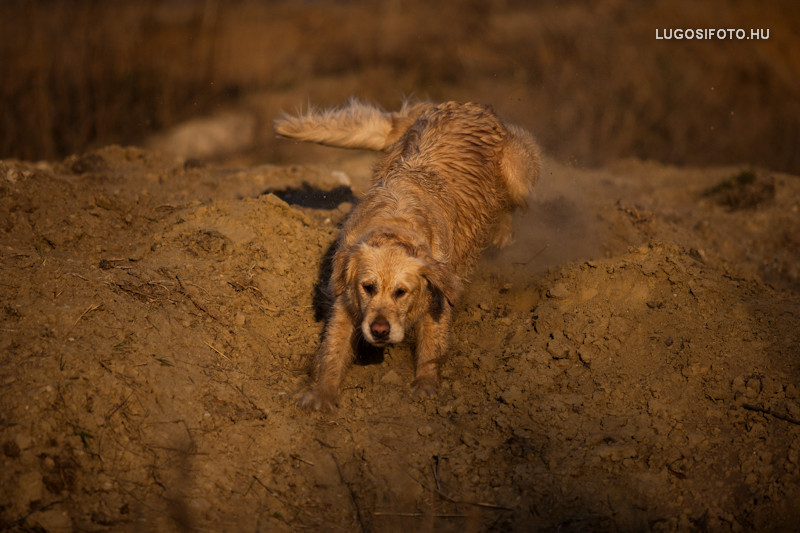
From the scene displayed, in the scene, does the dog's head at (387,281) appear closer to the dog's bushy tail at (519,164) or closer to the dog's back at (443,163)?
the dog's back at (443,163)

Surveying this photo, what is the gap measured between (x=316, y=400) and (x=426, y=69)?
51.6ft

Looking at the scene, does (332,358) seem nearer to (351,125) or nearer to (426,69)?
(351,125)

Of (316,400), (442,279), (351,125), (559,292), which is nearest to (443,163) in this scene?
(351,125)

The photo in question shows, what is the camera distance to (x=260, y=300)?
5.95 m

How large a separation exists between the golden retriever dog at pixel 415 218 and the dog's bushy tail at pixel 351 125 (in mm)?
11

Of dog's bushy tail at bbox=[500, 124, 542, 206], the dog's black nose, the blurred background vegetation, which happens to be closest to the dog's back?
dog's bushy tail at bbox=[500, 124, 542, 206]

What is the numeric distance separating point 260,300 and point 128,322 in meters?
1.33

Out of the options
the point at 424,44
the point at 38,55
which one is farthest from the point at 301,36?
the point at 38,55

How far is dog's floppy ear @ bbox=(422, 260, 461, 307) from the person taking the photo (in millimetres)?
4980

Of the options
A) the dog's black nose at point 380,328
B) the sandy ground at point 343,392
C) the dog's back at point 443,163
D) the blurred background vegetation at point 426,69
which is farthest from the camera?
the blurred background vegetation at point 426,69

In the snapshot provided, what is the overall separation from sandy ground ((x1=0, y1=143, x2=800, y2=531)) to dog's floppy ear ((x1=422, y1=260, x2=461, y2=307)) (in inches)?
30.6

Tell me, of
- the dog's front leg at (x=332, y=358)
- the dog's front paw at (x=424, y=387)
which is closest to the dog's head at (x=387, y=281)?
the dog's front leg at (x=332, y=358)

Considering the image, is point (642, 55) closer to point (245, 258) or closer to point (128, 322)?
point (245, 258)

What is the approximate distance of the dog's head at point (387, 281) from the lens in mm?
4836
